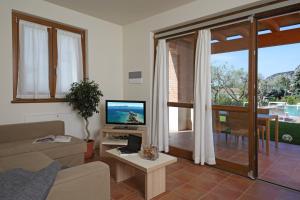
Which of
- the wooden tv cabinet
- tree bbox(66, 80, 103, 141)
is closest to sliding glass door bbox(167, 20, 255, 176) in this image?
the wooden tv cabinet

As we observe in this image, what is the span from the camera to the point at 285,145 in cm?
405

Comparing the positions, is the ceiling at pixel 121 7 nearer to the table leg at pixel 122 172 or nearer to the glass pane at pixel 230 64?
the glass pane at pixel 230 64

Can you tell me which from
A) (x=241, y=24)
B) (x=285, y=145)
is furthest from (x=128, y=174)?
(x=285, y=145)

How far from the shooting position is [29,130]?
9.36ft

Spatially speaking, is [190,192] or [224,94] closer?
[190,192]

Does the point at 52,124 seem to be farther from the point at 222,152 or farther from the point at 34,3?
the point at 222,152

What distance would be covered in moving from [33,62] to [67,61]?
0.57 meters

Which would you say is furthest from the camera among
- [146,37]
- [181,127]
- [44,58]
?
[146,37]

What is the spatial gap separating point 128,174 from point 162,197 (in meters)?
0.68

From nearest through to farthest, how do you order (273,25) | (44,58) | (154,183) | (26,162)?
(26,162)
(154,183)
(273,25)
(44,58)

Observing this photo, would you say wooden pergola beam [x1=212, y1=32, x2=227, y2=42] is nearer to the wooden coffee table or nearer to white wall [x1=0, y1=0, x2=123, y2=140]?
the wooden coffee table

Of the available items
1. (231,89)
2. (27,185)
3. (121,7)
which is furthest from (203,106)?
(27,185)

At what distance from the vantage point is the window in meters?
2.98

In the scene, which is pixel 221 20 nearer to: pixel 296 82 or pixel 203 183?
pixel 296 82
